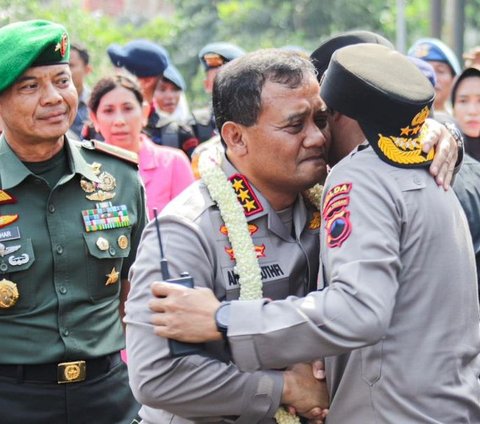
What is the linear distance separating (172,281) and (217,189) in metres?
0.43

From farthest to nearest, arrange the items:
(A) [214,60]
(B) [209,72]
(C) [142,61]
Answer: (B) [209,72] < (A) [214,60] < (C) [142,61]

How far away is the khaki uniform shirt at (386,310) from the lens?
257 cm

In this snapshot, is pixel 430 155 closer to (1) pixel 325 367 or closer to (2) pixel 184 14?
(1) pixel 325 367

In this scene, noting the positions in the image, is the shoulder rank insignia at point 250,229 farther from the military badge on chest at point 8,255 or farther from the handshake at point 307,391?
the military badge on chest at point 8,255

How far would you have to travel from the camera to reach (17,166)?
3.67m

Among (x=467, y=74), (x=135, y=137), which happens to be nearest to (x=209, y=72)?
(x=135, y=137)

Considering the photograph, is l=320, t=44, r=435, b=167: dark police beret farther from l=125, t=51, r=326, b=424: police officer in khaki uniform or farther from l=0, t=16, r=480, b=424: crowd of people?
l=125, t=51, r=326, b=424: police officer in khaki uniform

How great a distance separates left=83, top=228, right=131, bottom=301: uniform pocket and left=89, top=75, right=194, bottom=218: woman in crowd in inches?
79.8

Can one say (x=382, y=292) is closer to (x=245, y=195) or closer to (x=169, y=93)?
(x=245, y=195)

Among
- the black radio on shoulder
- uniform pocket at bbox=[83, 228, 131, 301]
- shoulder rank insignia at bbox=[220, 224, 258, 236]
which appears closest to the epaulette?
uniform pocket at bbox=[83, 228, 131, 301]

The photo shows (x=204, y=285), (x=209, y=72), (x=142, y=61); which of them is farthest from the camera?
(x=209, y=72)

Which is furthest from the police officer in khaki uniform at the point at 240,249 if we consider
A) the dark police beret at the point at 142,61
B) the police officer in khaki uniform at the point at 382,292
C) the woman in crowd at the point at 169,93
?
the woman in crowd at the point at 169,93

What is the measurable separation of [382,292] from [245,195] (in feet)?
2.25

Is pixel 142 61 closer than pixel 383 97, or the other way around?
Answer: pixel 383 97
